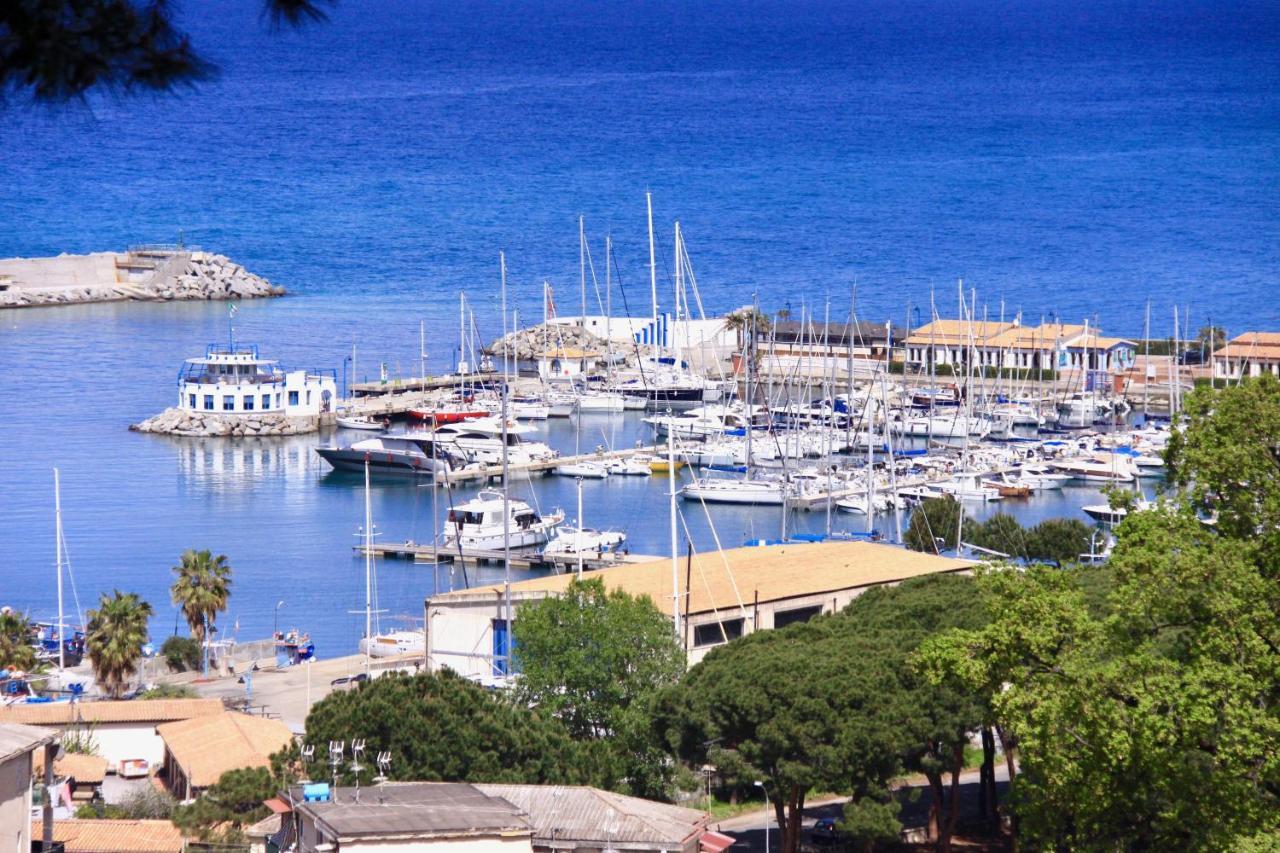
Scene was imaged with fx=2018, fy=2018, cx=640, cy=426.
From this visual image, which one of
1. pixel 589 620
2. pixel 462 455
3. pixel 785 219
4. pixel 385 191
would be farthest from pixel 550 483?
pixel 385 191

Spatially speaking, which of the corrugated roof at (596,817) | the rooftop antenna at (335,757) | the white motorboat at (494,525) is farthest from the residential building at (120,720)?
the white motorboat at (494,525)

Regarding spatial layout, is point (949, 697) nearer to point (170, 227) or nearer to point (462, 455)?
point (462, 455)

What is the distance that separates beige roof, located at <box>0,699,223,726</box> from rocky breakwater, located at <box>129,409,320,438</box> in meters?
36.2

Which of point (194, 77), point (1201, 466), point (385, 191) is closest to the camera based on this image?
point (194, 77)

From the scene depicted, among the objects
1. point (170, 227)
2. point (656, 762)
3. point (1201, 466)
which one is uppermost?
point (170, 227)

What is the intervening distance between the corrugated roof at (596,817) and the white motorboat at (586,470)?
34.2 meters

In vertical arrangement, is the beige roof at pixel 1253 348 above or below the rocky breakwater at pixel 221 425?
above

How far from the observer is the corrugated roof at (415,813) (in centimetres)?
1358

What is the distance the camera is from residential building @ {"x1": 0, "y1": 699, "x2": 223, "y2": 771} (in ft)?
70.9

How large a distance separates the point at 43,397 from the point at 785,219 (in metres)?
65.6

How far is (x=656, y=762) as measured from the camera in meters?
19.4

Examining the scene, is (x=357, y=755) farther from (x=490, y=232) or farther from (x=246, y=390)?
(x=490, y=232)

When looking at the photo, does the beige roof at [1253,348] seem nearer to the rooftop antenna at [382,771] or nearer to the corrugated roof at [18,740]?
the rooftop antenna at [382,771]

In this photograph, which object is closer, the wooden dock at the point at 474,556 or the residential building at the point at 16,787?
the residential building at the point at 16,787
